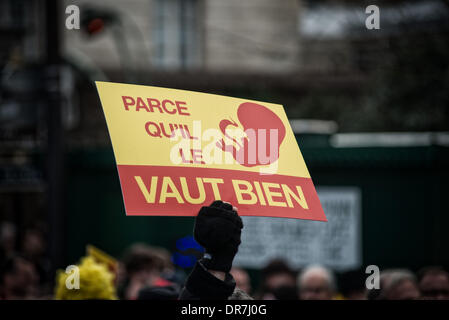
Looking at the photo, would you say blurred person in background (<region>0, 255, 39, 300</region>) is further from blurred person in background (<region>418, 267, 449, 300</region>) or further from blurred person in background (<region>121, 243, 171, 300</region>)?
blurred person in background (<region>418, 267, 449, 300</region>)

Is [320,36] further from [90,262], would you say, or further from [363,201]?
[90,262]

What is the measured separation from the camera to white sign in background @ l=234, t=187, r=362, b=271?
8125mm

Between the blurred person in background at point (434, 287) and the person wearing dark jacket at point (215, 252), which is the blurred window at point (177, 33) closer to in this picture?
the blurred person in background at point (434, 287)

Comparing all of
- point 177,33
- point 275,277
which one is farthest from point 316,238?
point 177,33

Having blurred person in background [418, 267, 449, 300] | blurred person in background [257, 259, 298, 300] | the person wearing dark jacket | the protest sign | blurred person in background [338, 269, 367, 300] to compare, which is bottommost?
blurred person in background [257, 259, 298, 300]

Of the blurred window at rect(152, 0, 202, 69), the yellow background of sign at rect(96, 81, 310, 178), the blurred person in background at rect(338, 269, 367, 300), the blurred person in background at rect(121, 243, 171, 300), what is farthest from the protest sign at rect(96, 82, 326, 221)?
the blurred window at rect(152, 0, 202, 69)

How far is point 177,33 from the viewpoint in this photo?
56.2 feet

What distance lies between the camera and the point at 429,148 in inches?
319

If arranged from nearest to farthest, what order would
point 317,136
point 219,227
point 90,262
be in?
1. point 219,227
2. point 90,262
3. point 317,136

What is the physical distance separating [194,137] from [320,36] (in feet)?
57.9

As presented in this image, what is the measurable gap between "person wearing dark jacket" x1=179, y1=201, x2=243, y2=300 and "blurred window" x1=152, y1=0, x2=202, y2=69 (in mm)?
14821

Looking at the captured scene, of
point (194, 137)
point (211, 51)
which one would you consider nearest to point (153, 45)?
point (211, 51)

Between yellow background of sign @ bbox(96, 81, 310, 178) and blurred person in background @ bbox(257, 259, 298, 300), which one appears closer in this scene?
yellow background of sign @ bbox(96, 81, 310, 178)

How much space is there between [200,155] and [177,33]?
15.2 metres
